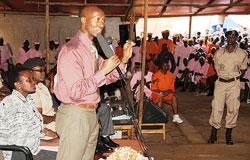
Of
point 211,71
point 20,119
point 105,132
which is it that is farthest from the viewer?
point 211,71

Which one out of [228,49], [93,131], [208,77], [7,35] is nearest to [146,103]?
[228,49]

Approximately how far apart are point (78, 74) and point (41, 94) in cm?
191

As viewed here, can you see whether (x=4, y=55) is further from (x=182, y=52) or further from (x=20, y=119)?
(x=20, y=119)

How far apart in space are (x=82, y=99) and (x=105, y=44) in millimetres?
Answer: 427

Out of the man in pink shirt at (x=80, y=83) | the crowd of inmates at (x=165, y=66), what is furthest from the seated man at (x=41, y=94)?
the man in pink shirt at (x=80, y=83)

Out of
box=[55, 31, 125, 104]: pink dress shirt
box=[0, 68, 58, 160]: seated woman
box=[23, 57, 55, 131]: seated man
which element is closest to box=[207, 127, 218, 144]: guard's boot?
box=[23, 57, 55, 131]: seated man

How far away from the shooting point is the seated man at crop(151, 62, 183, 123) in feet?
19.0

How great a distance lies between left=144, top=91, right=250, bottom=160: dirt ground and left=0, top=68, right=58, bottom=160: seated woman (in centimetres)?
204

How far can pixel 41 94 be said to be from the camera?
3588 mm

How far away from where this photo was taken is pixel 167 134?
5.23 metres

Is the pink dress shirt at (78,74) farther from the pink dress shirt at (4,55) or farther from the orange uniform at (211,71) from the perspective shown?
the pink dress shirt at (4,55)

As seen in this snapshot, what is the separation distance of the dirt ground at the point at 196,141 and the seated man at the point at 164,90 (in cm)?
42

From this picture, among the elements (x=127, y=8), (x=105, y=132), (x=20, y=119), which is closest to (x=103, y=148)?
(x=105, y=132)

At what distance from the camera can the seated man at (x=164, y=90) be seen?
580 centimetres
